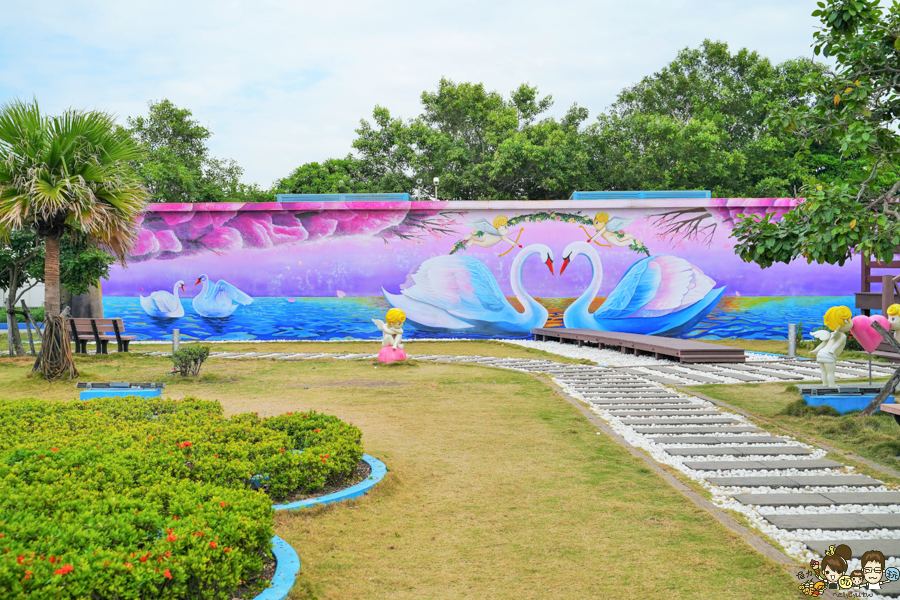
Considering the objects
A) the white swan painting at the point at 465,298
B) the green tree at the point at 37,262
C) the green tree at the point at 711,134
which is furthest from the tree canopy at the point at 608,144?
the green tree at the point at 37,262

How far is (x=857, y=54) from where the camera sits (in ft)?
20.2

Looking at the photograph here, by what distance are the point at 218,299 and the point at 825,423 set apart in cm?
1598

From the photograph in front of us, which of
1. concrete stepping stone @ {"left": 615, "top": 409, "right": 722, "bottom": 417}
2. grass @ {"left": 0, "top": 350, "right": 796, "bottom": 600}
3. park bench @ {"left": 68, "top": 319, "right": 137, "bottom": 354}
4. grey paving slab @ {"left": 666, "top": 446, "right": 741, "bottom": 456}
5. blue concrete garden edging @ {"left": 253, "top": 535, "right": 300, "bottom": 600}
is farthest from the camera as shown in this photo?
park bench @ {"left": 68, "top": 319, "right": 137, "bottom": 354}

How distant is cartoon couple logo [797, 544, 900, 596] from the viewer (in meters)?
3.21

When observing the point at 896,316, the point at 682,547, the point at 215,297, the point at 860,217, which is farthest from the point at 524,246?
the point at 682,547

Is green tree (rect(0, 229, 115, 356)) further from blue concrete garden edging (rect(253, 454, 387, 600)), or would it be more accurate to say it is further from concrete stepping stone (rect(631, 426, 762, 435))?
concrete stepping stone (rect(631, 426, 762, 435))

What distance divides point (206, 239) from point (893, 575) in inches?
722

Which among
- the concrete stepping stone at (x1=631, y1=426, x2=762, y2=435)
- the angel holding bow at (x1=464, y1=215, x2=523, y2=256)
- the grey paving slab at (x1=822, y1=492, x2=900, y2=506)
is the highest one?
the angel holding bow at (x1=464, y1=215, x2=523, y2=256)

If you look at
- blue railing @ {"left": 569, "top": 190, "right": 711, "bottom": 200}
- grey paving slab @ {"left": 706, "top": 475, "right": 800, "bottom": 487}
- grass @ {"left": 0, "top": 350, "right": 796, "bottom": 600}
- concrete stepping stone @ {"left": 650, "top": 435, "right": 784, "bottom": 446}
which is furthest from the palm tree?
blue railing @ {"left": 569, "top": 190, "right": 711, "bottom": 200}

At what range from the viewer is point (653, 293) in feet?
61.7

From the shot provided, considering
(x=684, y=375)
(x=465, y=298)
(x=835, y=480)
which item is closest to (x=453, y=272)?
(x=465, y=298)

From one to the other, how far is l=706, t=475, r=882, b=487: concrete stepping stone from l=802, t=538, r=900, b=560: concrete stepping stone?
1.13 m

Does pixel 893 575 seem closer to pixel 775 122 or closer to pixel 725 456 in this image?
pixel 725 456

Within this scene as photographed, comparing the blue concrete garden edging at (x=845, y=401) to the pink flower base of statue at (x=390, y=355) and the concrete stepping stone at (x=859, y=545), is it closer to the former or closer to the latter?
the concrete stepping stone at (x=859, y=545)
